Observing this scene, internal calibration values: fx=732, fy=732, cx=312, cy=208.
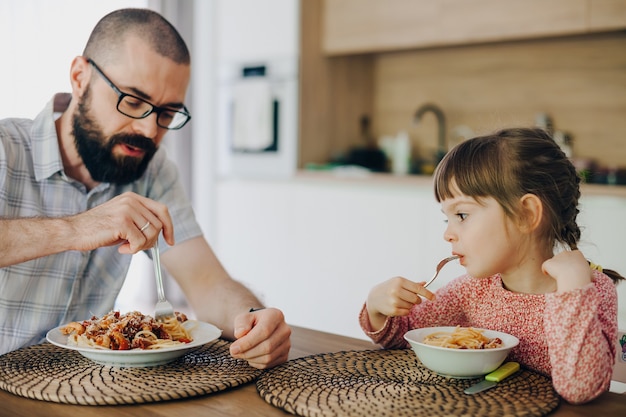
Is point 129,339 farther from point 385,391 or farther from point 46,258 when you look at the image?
point 46,258

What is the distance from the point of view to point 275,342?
1.32 metres

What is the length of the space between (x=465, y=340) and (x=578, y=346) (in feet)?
0.64

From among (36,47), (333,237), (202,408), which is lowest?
(333,237)

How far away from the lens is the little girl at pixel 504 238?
1.41 m

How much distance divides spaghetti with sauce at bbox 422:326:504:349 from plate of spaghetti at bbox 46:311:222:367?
1.36 feet

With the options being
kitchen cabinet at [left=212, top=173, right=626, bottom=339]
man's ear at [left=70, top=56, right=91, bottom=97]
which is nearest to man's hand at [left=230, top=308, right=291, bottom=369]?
man's ear at [left=70, top=56, right=91, bottom=97]

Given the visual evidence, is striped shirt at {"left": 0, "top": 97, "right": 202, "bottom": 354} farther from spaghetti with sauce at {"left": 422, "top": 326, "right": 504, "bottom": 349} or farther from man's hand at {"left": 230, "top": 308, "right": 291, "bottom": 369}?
spaghetti with sauce at {"left": 422, "top": 326, "right": 504, "bottom": 349}

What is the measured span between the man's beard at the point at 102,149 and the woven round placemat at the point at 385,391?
808mm

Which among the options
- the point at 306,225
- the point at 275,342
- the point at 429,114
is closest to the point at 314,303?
the point at 306,225

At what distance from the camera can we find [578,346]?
3.82 feet

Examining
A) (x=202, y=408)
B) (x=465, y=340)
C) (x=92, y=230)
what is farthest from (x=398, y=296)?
(x=92, y=230)

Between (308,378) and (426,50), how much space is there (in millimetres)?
3387

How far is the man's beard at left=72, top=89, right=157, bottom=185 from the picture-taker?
1873mm

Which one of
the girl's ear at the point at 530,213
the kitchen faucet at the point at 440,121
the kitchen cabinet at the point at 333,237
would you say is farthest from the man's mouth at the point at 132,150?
the kitchen faucet at the point at 440,121
